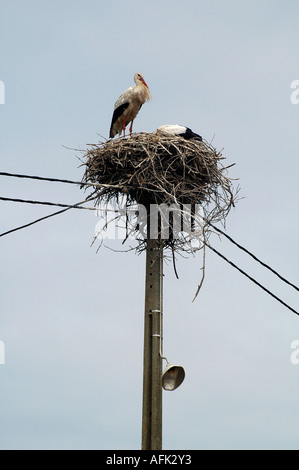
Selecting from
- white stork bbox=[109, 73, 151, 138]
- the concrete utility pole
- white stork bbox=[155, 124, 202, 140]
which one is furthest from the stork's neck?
the concrete utility pole

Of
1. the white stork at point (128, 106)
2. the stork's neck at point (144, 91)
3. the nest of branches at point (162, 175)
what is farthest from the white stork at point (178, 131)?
the stork's neck at point (144, 91)

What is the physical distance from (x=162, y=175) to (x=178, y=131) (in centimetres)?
106

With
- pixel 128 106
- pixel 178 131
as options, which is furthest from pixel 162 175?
pixel 128 106

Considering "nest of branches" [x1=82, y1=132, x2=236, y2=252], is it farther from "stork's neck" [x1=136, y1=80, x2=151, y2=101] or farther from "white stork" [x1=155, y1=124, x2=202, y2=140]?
"stork's neck" [x1=136, y1=80, x2=151, y2=101]

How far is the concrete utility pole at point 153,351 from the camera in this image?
17.7 feet

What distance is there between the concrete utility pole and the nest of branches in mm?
400

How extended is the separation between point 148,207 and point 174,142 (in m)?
0.81

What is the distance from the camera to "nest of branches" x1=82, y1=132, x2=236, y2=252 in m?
6.40

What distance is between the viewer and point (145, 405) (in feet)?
18.0

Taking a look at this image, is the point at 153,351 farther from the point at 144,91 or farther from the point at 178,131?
the point at 144,91

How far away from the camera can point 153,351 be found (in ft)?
18.5

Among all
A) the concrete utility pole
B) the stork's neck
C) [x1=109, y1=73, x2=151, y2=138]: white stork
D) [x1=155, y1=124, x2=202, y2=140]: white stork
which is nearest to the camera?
the concrete utility pole

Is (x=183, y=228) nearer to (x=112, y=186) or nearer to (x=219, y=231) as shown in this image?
(x=219, y=231)
